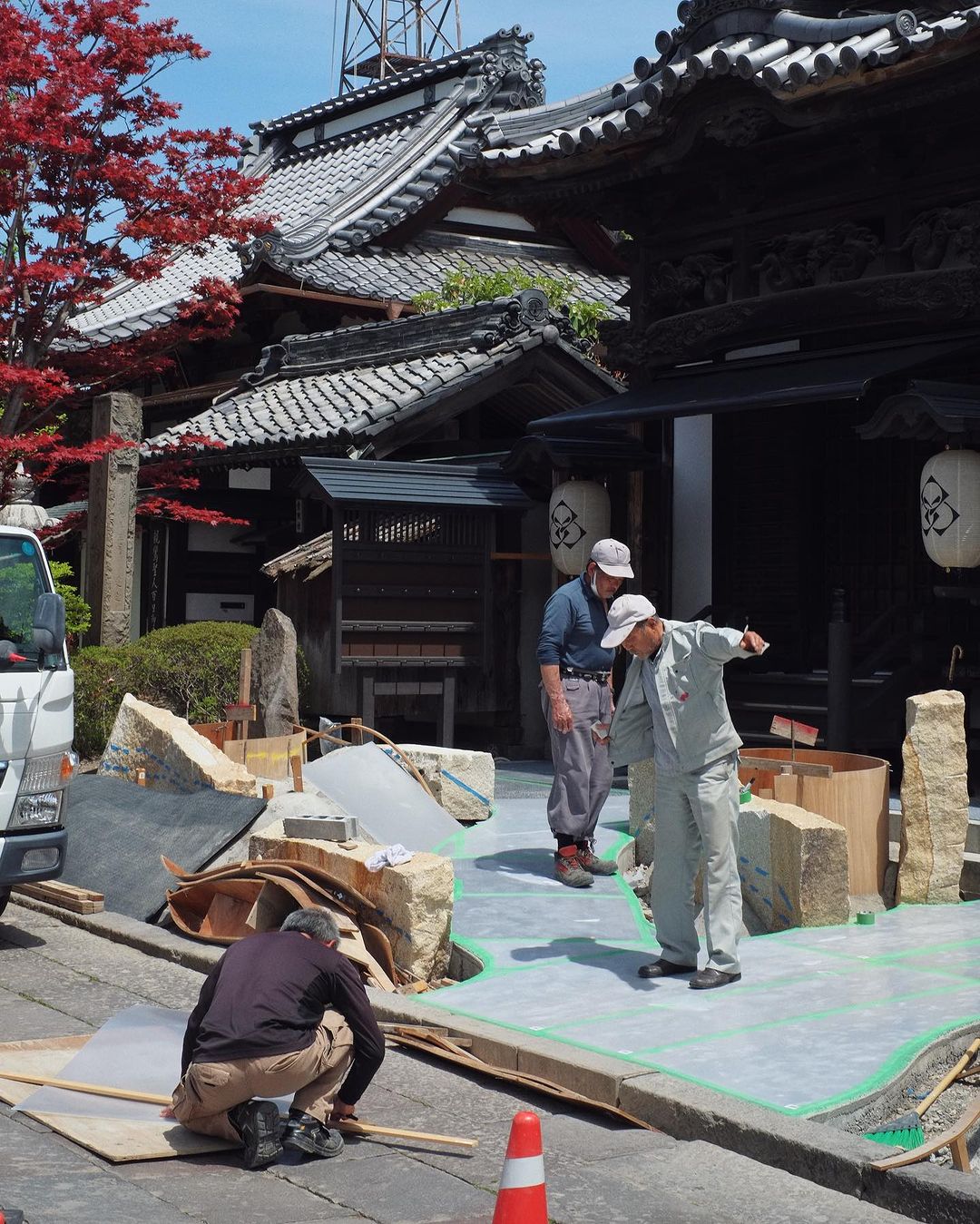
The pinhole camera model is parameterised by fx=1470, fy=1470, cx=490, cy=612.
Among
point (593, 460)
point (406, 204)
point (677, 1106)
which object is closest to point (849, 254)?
point (593, 460)

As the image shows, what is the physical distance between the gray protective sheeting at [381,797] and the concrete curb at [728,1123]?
11.7 feet

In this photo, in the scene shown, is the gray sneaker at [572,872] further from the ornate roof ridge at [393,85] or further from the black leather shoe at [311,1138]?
the ornate roof ridge at [393,85]

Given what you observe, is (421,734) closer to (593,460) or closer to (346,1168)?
(593,460)

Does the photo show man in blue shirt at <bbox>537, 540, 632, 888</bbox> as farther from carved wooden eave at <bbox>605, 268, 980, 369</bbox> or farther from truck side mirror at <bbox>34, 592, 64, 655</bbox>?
carved wooden eave at <bbox>605, 268, 980, 369</bbox>

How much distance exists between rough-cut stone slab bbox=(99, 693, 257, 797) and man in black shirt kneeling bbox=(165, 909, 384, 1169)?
4874 mm

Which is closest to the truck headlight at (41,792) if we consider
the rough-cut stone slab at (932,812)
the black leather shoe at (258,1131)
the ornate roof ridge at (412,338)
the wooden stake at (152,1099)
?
the wooden stake at (152,1099)

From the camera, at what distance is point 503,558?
1498 centimetres

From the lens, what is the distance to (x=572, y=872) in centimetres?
898

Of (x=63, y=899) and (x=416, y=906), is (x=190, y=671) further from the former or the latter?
(x=416, y=906)

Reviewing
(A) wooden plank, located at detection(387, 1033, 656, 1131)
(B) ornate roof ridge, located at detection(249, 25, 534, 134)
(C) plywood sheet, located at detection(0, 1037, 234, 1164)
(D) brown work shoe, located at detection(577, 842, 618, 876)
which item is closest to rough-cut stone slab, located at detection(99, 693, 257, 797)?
(D) brown work shoe, located at detection(577, 842, 618, 876)

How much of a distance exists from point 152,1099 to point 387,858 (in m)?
2.49

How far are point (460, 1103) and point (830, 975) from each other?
2341 mm

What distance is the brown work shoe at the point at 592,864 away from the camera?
361 inches

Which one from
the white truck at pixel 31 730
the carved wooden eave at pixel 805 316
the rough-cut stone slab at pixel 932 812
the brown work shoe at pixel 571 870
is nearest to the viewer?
the white truck at pixel 31 730
